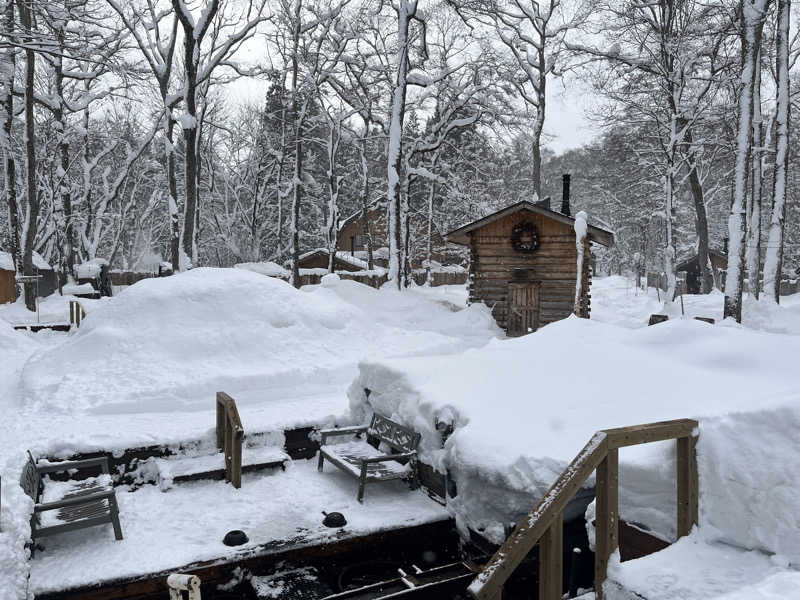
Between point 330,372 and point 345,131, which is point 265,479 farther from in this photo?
point 345,131

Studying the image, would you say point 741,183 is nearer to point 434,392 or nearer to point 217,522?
point 434,392

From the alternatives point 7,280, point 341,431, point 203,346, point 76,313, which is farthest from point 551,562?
point 7,280

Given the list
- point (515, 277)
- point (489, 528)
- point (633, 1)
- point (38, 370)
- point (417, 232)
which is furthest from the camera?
point (417, 232)

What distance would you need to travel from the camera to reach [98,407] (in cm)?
994

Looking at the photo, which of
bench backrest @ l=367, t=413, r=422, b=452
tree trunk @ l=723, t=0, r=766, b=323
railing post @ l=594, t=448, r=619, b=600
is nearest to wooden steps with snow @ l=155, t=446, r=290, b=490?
bench backrest @ l=367, t=413, r=422, b=452

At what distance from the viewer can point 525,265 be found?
1984cm

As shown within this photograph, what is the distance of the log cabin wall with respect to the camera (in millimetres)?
19422

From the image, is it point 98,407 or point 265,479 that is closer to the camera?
point 265,479

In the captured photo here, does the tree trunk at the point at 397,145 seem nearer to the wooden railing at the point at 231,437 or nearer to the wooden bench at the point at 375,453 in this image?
the wooden bench at the point at 375,453

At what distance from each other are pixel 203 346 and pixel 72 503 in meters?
6.36

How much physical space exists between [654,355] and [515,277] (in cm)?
1332

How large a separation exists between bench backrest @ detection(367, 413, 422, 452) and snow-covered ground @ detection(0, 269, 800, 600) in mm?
145

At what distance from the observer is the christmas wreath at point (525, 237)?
19.4 metres

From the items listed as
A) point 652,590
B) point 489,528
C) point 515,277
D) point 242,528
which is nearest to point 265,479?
point 242,528
